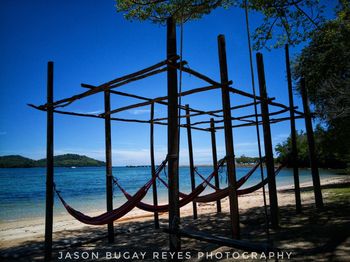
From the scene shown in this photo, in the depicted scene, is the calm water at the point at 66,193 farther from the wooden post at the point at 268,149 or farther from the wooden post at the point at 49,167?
the wooden post at the point at 49,167

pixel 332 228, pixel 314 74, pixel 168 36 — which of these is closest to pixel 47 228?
pixel 168 36

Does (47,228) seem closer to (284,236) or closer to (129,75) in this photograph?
(129,75)

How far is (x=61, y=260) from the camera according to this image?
3811 mm

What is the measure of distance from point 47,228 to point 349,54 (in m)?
10.2

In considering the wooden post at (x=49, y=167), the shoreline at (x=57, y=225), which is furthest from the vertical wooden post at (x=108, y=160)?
the shoreline at (x=57, y=225)

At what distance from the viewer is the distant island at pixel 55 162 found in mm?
89056

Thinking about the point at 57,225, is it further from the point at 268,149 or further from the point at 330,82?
the point at 330,82

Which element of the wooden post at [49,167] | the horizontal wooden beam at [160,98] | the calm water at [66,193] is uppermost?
the horizontal wooden beam at [160,98]

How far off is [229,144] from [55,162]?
120268mm

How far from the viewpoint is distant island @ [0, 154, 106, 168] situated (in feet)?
292

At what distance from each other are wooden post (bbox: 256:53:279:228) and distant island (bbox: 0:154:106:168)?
99.2 m

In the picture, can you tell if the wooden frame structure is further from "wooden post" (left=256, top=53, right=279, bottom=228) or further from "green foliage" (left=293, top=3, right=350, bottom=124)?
"green foliage" (left=293, top=3, right=350, bottom=124)

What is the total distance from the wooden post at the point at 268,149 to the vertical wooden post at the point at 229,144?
3.71 feet

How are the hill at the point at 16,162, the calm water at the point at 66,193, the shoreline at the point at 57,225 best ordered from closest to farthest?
1. the shoreline at the point at 57,225
2. the calm water at the point at 66,193
3. the hill at the point at 16,162
